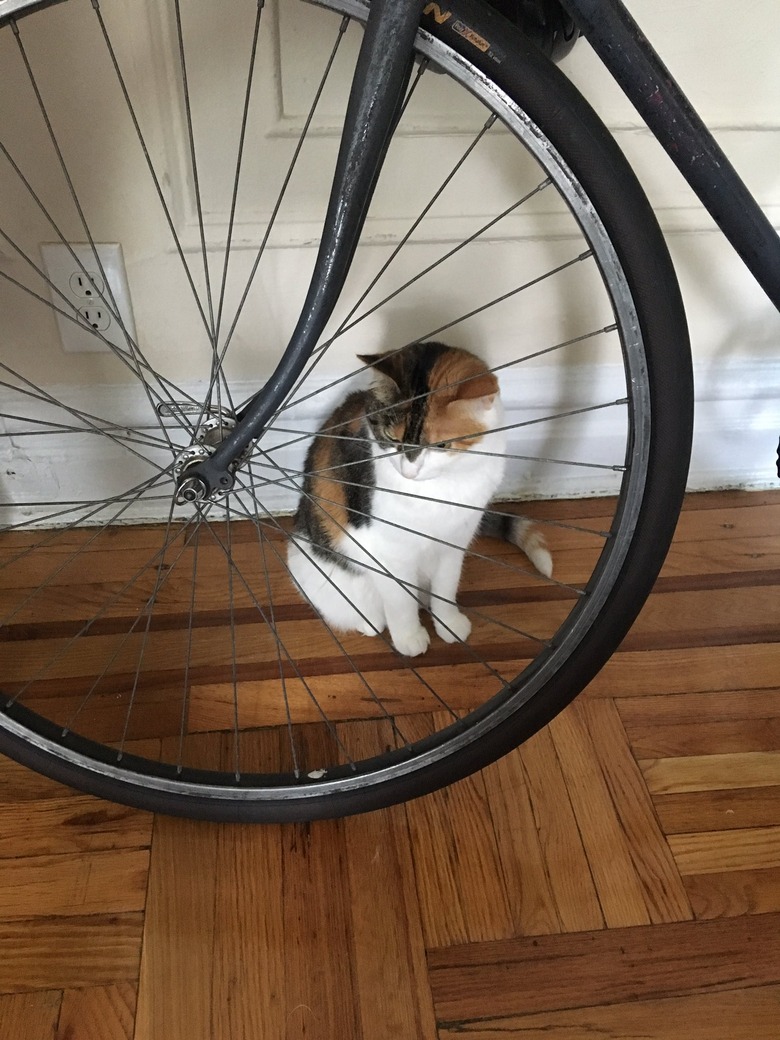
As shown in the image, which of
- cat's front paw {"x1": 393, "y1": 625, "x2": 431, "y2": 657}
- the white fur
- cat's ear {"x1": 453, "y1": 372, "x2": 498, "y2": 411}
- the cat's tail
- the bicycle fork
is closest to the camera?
the bicycle fork

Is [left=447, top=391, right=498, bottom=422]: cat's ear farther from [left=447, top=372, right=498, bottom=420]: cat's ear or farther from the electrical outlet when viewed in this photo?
the electrical outlet

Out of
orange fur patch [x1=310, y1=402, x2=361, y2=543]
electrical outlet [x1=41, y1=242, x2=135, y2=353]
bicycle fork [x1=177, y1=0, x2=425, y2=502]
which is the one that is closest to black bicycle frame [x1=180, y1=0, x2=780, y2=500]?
bicycle fork [x1=177, y1=0, x2=425, y2=502]

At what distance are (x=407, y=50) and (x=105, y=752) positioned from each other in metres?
0.74

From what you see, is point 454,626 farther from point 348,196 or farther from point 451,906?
point 348,196

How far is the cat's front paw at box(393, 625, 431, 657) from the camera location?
3.66ft

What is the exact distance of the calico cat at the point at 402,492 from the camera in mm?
911

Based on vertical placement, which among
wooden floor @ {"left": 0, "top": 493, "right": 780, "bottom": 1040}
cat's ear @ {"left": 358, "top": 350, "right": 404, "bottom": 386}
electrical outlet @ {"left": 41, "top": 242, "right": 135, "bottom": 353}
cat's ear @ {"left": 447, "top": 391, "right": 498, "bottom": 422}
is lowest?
wooden floor @ {"left": 0, "top": 493, "right": 780, "bottom": 1040}

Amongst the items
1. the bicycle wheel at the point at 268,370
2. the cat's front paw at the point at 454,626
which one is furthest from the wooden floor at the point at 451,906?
the cat's front paw at the point at 454,626

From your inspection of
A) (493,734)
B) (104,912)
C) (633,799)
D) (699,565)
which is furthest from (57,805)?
(699,565)

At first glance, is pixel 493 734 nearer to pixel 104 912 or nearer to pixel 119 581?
pixel 104 912

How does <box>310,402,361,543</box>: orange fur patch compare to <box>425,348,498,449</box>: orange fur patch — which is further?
<box>310,402,361,543</box>: orange fur patch

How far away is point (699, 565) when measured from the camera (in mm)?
1273

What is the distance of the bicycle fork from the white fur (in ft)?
0.73

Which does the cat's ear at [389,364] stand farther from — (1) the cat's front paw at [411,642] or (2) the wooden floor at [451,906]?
(2) the wooden floor at [451,906]
